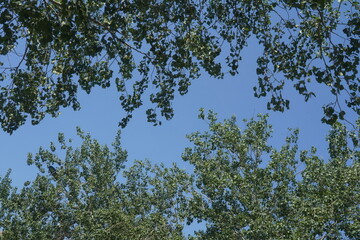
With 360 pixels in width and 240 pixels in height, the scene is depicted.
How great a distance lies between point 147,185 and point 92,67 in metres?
17.0

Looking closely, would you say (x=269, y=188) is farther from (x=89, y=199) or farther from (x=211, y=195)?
(x=89, y=199)

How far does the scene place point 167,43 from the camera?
26.9 feet

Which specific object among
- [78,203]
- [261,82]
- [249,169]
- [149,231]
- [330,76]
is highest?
[78,203]

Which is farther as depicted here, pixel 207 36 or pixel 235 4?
pixel 207 36

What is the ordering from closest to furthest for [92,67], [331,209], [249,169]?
[92,67] → [331,209] → [249,169]

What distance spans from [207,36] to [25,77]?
10.5 feet

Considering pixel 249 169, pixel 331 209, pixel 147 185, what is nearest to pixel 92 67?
pixel 331 209

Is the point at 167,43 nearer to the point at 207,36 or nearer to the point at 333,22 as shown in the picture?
the point at 207,36

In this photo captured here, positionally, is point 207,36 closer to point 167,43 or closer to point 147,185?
point 167,43

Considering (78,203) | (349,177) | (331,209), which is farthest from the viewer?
(78,203)

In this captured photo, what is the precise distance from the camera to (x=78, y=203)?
24594mm

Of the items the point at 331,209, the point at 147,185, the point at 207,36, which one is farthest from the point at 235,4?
the point at 147,185

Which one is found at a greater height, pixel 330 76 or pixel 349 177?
pixel 349 177

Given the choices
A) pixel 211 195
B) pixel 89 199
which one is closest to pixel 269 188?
pixel 211 195
